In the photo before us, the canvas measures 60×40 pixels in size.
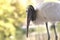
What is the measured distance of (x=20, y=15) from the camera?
1.79 m

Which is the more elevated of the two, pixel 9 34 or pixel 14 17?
pixel 14 17

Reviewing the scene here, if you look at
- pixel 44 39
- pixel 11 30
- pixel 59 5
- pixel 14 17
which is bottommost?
pixel 44 39

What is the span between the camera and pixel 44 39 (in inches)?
71.9

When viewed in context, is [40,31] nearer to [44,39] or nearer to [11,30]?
[44,39]

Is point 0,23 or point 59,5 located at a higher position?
point 59,5

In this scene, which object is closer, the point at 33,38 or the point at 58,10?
the point at 58,10

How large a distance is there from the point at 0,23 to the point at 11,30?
0.14 meters

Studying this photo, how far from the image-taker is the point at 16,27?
1.78 metres

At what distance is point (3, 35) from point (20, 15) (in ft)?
0.92

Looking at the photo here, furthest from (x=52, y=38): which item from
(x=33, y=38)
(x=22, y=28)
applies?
(x=22, y=28)

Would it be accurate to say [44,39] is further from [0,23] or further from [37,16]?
[37,16]

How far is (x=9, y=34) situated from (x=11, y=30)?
1.9 inches

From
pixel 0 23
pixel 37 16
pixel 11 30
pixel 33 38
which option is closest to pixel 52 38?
pixel 33 38

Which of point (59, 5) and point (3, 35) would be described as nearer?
point (59, 5)
